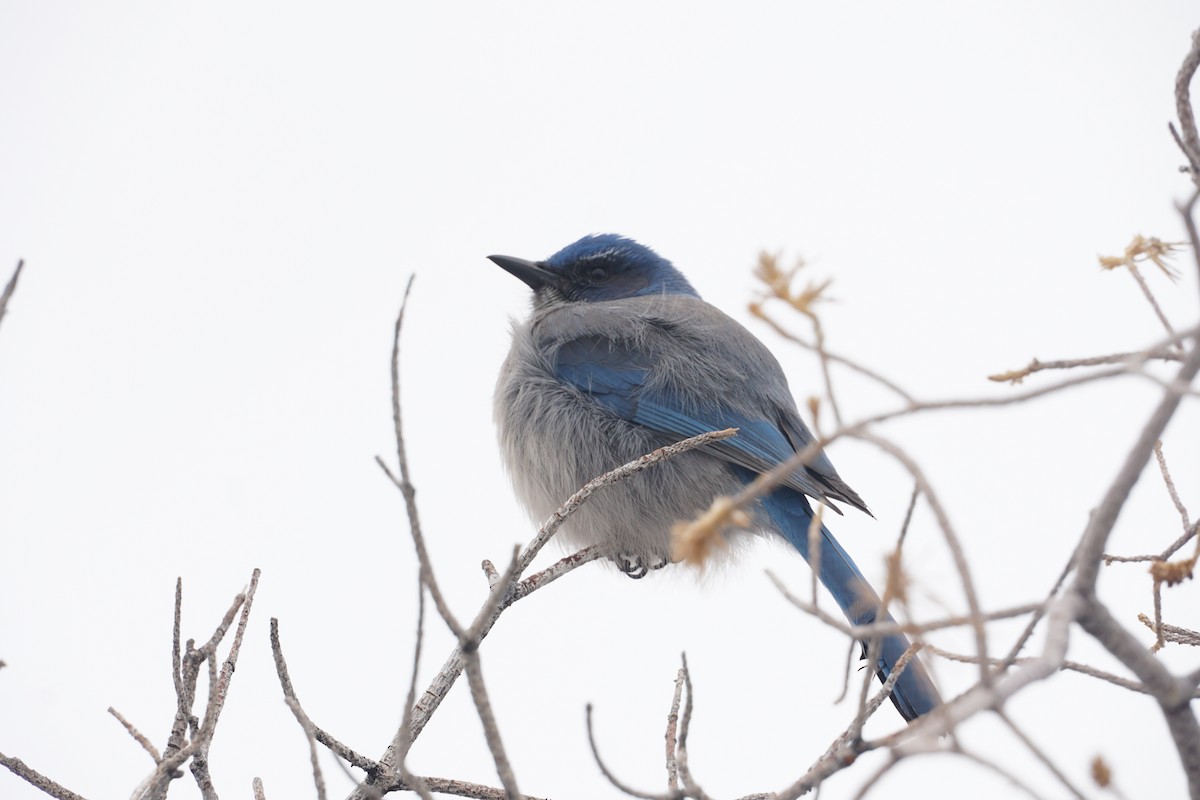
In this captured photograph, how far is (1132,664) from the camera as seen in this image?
1.50m

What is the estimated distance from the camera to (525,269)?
21.9 feet

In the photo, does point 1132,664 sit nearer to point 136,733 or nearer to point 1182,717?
point 1182,717

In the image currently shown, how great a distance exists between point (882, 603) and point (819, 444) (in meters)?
0.33

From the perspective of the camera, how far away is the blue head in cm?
671

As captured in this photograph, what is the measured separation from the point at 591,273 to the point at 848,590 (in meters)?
2.93

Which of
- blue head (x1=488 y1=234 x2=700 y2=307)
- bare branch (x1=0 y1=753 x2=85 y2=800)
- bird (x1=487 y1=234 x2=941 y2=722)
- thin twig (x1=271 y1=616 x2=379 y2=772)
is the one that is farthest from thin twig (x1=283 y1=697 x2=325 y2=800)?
blue head (x1=488 y1=234 x2=700 y2=307)

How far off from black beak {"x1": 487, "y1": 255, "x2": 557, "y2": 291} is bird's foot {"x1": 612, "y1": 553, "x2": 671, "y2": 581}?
1.95 m

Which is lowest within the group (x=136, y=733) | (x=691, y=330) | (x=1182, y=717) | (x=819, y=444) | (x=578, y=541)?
(x=136, y=733)

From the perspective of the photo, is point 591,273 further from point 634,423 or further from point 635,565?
point 635,565

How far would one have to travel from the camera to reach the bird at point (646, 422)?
527 centimetres

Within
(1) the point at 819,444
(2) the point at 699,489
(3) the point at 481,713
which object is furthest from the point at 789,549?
(1) the point at 819,444

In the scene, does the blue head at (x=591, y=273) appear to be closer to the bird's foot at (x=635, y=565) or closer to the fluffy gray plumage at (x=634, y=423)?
the fluffy gray plumage at (x=634, y=423)

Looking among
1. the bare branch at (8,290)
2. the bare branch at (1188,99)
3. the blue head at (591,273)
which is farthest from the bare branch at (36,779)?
the blue head at (591,273)

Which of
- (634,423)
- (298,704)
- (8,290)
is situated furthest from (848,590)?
(8,290)
